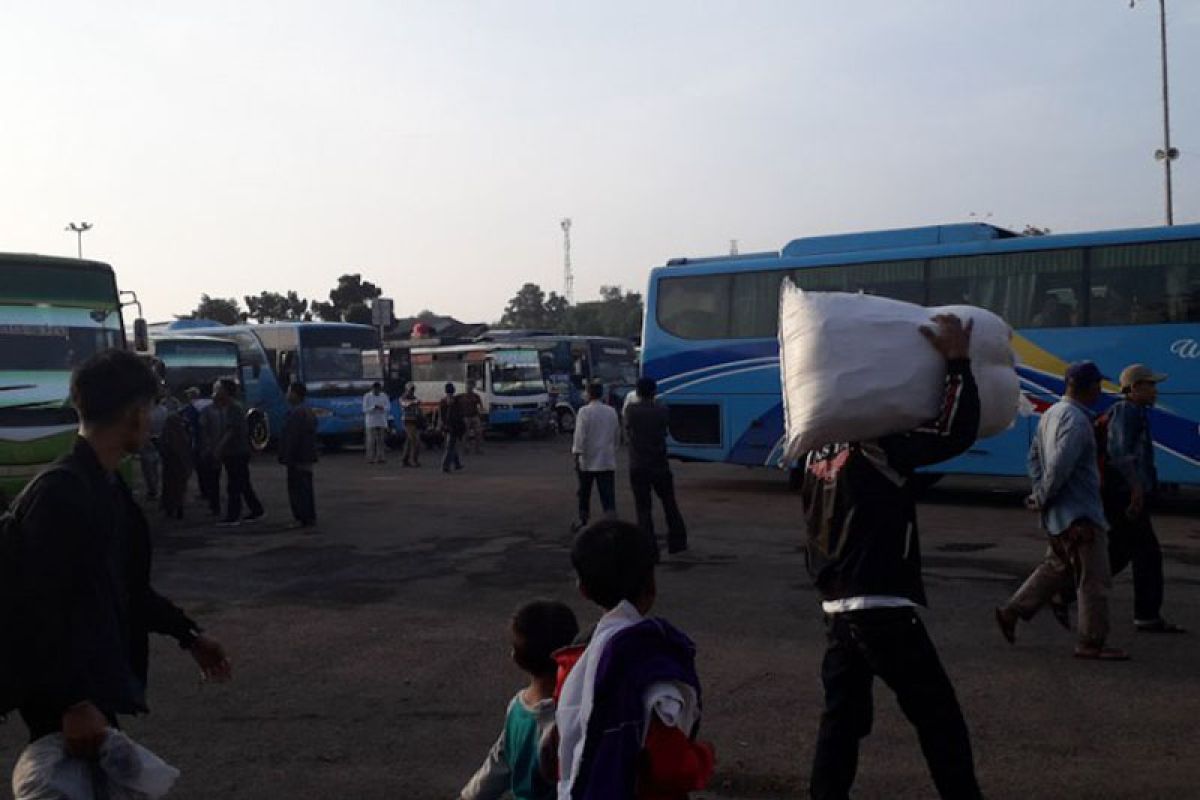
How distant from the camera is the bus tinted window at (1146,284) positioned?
1509 centimetres

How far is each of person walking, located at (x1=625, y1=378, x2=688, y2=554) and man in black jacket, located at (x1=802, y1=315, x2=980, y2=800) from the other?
7.71 meters

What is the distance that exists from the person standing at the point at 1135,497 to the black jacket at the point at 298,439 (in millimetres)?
9450

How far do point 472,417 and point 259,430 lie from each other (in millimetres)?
5789

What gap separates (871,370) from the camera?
15.0 feet

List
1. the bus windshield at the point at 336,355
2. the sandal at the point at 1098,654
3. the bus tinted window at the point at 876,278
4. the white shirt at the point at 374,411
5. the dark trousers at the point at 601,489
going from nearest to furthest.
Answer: the sandal at the point at 1098,654 → the dark trousers at the point at 601,489 → the bus tinted window at the point at 876,278 → the white shirt at the point at 374,411 → the bus windshield at the point at 336,355

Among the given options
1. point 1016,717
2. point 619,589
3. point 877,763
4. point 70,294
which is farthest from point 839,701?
point 70,294

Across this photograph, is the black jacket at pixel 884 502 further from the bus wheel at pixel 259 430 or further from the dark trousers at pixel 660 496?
the bus wheel at pixel 259 430

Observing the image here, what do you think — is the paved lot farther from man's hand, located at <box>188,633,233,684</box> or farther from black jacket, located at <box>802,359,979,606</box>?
man's hand, located at <box>188,633,233,684</box>

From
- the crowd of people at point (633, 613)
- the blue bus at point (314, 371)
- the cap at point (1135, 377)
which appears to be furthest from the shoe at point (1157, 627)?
the blue bus at point (314, 371)

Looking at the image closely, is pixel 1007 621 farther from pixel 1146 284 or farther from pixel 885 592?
pixel 1146 284

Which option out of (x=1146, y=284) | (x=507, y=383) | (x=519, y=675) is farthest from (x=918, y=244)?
(x=507, y=383)

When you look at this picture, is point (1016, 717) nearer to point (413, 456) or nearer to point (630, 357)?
point (413, 456)

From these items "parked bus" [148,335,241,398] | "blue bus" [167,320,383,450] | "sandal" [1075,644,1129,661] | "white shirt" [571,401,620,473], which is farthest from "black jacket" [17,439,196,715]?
"blue bus" [167,320,383,450]

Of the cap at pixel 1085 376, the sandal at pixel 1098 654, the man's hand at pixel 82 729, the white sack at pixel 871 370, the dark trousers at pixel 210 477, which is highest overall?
the white sack at pixel 871 370
